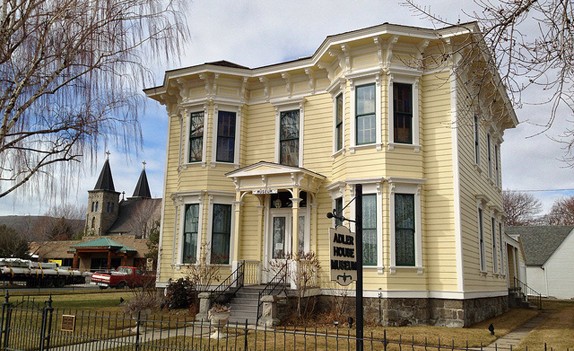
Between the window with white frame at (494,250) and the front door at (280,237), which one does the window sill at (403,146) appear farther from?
the window with white frame at (494,250)

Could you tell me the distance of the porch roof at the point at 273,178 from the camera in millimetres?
16125

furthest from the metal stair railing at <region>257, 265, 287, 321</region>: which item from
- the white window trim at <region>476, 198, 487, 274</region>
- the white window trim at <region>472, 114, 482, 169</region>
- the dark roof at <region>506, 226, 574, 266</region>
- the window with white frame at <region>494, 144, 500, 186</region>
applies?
the dark roof at <region>506, 226, 574, 266</region>

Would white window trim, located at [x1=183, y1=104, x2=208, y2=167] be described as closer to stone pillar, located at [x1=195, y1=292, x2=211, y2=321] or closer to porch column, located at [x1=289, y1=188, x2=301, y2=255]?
porch column, located at [x1=289, y1=188, x2=301, y2=255]

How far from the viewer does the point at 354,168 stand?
50.5ft

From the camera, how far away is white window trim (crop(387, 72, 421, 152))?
15180mm

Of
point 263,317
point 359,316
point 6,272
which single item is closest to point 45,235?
point 6,272

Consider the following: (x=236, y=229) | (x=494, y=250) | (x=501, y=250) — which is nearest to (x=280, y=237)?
(x=236, y=229)

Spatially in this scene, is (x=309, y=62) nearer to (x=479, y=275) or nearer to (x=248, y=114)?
(x=248, y=114)

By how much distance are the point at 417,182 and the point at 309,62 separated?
571cm

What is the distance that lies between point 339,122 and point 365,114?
1319 millimetres

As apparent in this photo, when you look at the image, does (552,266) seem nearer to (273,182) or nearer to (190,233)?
(273,182)

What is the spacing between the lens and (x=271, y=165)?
1648 centimetres

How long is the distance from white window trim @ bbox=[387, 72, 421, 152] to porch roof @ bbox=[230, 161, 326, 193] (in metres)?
2.90

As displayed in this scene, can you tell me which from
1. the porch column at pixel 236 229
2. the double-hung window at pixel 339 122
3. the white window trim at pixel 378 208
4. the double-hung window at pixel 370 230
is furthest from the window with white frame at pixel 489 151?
the porch column at pixel 236 229
